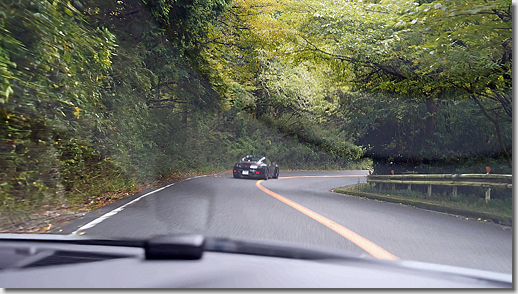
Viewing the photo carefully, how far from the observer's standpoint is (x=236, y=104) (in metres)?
20.3

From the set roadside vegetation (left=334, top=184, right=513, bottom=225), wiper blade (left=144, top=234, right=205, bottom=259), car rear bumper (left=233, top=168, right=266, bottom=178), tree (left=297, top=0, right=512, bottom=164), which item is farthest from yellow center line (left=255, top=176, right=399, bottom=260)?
car rear bumper (left=233, top=168, right=266, bottom=178)

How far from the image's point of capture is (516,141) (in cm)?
995

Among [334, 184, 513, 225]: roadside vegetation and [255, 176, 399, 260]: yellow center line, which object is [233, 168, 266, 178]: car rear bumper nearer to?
[334, 184, 513, 225]: roadside vegetation

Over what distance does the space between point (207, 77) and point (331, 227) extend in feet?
39.6

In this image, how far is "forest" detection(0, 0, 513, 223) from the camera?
7.12 m

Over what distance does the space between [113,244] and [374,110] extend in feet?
52.4

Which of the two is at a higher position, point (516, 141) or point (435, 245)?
point (516, 141)

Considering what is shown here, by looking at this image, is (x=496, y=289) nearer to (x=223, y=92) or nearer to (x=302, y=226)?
(x=302, y=226)

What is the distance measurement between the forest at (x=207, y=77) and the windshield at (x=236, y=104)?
5 cm

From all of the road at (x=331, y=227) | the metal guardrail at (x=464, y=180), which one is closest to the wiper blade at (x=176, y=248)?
the road at (x=331, y=227)

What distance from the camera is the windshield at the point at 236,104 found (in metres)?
6.46

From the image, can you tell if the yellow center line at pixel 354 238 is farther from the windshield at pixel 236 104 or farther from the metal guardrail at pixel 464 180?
the metal guardrail at pixel 464 180

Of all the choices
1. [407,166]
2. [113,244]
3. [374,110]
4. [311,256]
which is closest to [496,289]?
[311,256]

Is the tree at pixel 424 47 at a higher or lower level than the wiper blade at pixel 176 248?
higher
